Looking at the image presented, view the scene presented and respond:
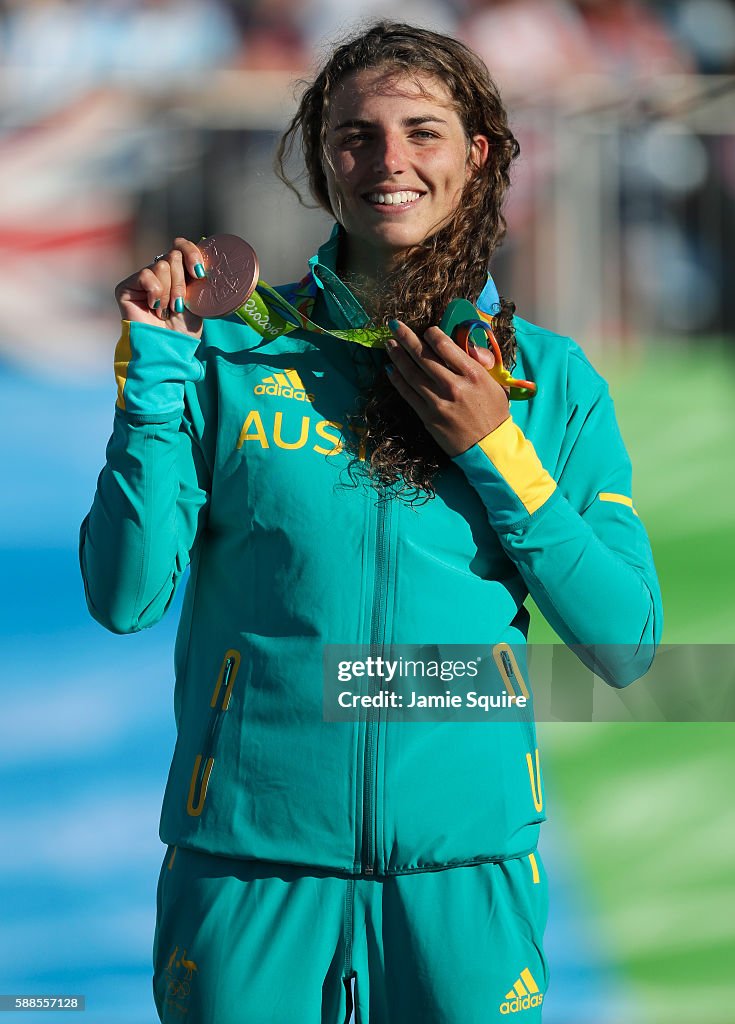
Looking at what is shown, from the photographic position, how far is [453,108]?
1665mm

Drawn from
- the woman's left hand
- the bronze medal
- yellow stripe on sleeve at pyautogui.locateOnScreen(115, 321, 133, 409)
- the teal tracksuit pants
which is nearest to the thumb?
A: the woman's left hand

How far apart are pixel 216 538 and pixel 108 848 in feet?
5.62

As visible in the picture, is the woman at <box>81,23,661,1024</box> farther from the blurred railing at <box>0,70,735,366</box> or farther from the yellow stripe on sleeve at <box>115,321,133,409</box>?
the blurred railing at <box>0,70,735,366</box>

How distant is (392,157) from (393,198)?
0.15 ft

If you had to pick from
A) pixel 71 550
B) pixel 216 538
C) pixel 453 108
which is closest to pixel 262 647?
pixel 216 538

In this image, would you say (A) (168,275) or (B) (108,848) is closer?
(A) (168,275)

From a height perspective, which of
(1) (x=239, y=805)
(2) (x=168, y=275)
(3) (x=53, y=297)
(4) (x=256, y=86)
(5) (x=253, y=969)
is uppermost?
(4) (x=256, y=86)

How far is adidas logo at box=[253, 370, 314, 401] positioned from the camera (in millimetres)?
1586

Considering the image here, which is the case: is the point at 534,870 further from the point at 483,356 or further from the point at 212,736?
the point at 483,356

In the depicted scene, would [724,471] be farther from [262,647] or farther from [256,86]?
[262,647]

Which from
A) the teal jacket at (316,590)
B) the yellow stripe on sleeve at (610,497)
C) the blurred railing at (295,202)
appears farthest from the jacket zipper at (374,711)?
the blurred railing at (295,202)

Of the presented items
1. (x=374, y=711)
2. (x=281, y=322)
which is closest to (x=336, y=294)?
(x=281, y=322)

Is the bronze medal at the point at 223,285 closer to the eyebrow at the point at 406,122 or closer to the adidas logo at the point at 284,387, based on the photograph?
the adidas logo at the point at 284,387

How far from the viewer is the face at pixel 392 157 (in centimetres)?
161
